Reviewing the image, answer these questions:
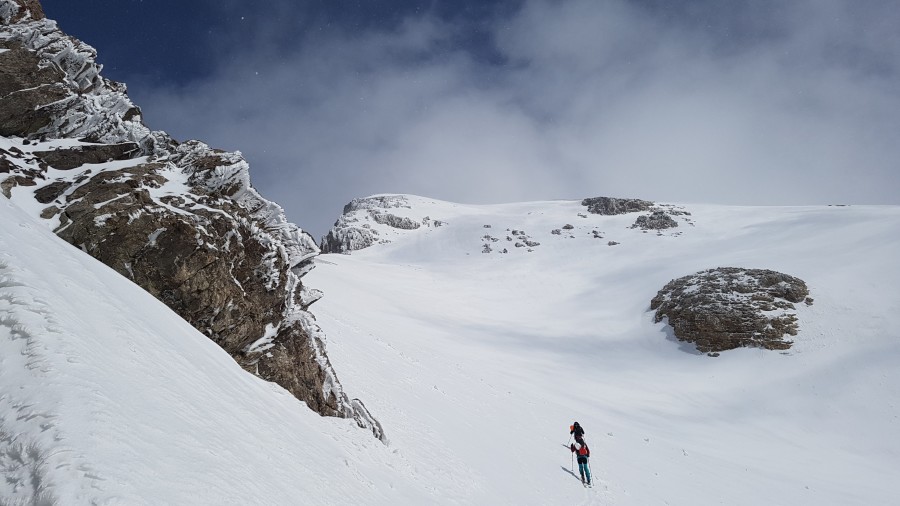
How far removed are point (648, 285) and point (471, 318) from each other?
904 inches

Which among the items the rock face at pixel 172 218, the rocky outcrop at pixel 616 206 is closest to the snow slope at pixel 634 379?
the rock face at pixel 172 218

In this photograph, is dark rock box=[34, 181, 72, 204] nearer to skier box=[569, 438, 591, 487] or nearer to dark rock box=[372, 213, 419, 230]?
skier box=[569, 438, 591, 487]

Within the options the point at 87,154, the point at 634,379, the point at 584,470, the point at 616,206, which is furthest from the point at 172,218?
the point at 616,206

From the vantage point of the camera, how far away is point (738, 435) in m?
25.8

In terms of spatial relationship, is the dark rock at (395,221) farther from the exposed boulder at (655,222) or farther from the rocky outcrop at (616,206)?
the exposed boulder at (655,222)

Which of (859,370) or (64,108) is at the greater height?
(859,370)

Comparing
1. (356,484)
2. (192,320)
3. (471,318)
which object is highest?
(471,318)

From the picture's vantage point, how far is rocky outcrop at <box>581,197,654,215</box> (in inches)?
4075

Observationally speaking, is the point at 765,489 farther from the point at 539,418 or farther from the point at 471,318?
the point at 471,318

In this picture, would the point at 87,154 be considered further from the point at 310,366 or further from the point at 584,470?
the point at 584,470

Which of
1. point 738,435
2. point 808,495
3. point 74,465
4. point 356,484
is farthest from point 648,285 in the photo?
point 74,465

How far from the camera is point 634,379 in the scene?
112 feet

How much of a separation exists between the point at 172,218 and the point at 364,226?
320 ft

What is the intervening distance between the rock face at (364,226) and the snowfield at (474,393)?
38156mm
